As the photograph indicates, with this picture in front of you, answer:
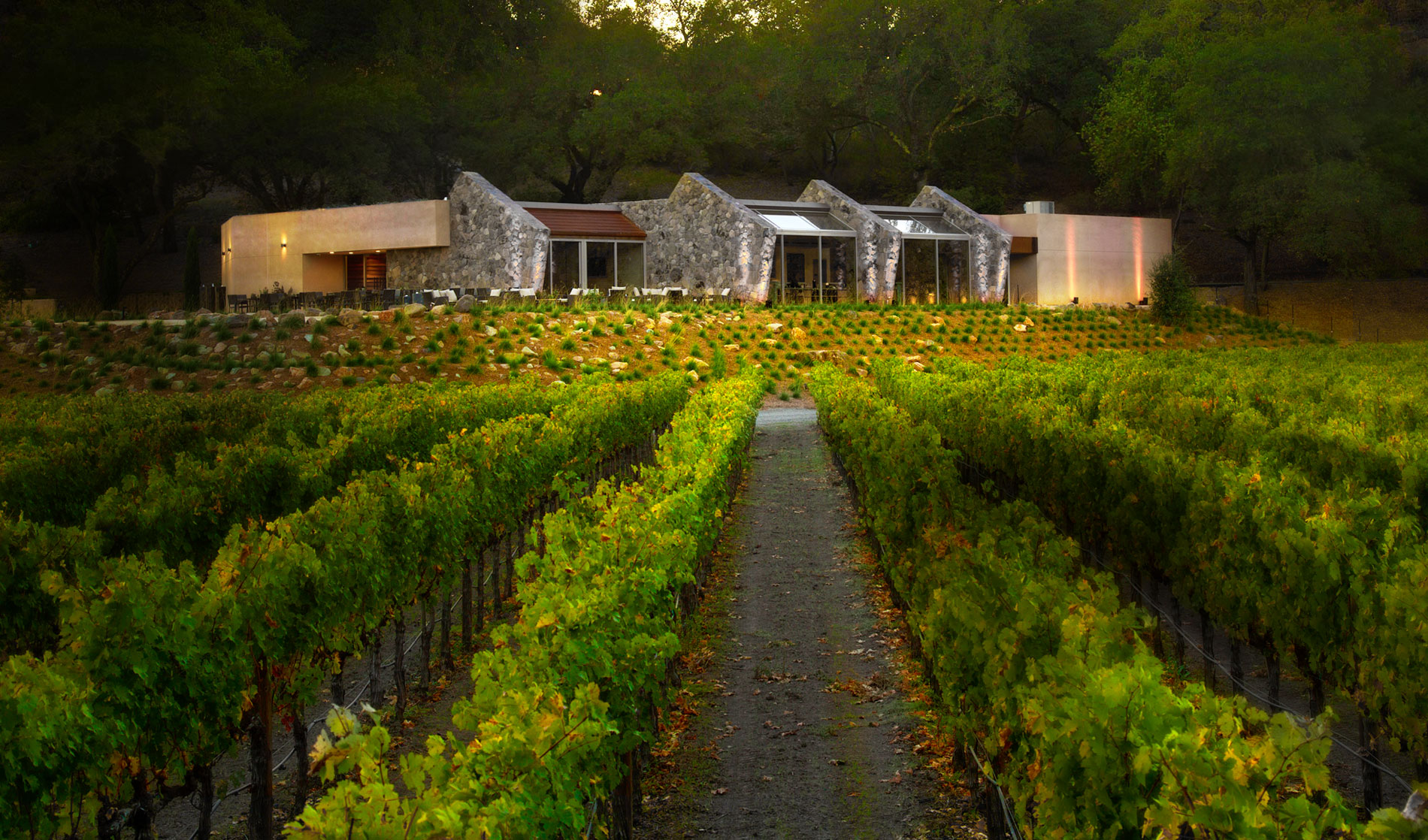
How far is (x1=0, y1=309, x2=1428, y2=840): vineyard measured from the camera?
4055 mm

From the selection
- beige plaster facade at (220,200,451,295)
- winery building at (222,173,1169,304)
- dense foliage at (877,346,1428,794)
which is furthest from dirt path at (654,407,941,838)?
beige plaster facade at (220,200,451,295)

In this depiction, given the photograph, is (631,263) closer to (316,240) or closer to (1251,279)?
(316,240)

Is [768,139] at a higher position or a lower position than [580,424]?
higher

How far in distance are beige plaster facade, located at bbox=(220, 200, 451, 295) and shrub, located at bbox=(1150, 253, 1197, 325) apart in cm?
2448

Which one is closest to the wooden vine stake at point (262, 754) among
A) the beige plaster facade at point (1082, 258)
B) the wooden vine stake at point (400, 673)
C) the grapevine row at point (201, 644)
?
the grapevine row at point (201, 644)

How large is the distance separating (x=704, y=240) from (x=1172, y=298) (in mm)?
16550

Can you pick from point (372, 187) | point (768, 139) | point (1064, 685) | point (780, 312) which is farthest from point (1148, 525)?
point (768, 139)

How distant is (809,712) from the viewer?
813cm

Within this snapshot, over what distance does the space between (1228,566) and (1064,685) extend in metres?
4.39

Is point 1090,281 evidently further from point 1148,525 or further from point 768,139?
point 1148,525

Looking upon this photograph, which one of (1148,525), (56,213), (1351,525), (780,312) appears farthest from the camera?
(56,213)

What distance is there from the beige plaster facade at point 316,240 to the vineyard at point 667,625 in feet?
79.6

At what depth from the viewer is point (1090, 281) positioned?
150 feet

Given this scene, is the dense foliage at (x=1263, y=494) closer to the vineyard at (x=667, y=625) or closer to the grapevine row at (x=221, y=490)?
the vineyard at (x=667, y=625)
